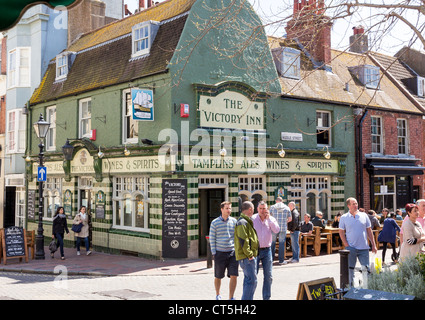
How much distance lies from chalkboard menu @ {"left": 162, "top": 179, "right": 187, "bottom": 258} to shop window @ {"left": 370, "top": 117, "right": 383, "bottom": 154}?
1045 cm

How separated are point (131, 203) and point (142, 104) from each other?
12.5 ft

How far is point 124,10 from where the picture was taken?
1123 inches

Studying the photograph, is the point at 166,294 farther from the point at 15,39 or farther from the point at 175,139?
the point at 15,39

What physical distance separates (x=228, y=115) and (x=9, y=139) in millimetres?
12983

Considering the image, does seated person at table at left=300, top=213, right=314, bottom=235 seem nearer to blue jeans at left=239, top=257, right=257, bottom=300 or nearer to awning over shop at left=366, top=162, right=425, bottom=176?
awning over shop at left=366, top=162, right=425, bottom=176

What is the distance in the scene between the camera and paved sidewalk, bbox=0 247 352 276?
13.8 meters

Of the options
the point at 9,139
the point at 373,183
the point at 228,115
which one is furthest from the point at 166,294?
the point at 9,139

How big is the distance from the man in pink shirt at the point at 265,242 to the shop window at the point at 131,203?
7887mm

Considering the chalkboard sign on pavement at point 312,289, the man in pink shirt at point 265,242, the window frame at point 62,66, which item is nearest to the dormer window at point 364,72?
the window frame at point 62,66

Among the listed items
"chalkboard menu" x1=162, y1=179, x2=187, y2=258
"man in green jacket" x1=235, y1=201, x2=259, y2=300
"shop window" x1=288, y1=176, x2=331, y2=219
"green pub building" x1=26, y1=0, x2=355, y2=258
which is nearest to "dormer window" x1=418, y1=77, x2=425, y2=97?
"green pub building" x1=26, y1=0, x2=355, y2=258

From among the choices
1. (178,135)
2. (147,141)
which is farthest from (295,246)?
(147,141)

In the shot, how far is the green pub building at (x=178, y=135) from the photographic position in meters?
15.7

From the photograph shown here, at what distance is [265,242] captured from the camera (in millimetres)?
9125

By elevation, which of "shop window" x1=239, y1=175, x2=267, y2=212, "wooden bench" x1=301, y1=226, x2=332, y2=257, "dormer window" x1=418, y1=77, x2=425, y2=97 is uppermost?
"dormer window" x1=418, y1=77, x2=425, y2=97
